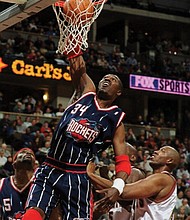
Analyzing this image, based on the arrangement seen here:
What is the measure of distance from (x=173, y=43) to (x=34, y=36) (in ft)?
26.9

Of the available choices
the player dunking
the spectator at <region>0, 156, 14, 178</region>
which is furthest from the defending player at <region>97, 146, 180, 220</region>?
the spectator at <region>0, 156, 14, 178</region>

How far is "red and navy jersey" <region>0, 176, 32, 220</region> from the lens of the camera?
5.58 m

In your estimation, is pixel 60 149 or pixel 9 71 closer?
pixel 60 149

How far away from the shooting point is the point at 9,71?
687 inches

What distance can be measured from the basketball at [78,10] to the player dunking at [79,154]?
24.0 inches

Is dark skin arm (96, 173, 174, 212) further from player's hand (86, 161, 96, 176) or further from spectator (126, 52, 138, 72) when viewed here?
spectator (126, 52, 138, 72)

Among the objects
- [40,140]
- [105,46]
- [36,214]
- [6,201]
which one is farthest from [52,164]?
[105,46]

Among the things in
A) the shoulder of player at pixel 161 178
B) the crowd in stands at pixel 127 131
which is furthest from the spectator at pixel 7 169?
the shoulder of player at pixel 161 178

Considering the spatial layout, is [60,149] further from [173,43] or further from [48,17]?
[173,43]

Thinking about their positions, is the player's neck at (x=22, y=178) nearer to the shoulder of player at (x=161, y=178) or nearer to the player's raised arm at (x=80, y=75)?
the player's raised arm at (x=80, y=75)

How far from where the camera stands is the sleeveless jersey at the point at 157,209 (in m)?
5.48

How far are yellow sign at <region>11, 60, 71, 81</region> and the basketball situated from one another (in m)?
12.3

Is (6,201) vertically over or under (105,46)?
under

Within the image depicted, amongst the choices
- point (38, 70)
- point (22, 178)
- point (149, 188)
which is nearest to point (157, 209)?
point (149, 188)
